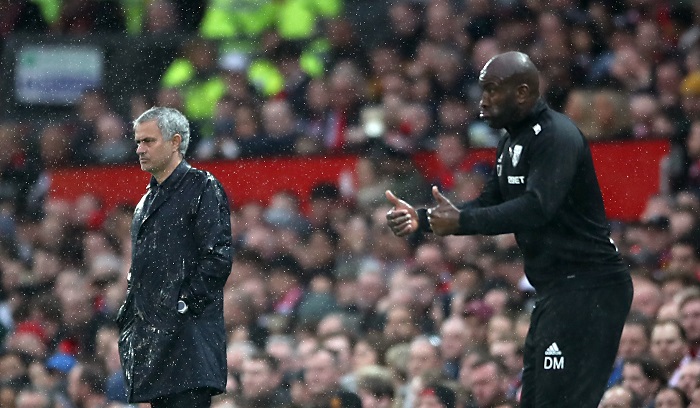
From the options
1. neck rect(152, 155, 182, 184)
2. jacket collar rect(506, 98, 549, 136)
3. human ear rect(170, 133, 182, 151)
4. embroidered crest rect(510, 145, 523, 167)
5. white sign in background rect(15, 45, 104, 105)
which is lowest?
embroidered crest rect(510, 145, 523, 167)

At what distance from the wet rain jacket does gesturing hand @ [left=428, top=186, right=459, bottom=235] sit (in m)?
1.12

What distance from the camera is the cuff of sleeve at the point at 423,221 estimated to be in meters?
6.88

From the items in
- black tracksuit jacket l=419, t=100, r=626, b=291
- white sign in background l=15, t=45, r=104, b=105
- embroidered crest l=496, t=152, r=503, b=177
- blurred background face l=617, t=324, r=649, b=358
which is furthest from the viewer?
white sign in background l=15, t=45, r=104, b=105

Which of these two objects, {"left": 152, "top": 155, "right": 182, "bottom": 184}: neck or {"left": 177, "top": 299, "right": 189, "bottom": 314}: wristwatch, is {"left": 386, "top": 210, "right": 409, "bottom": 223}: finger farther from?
{"left": 152, "top": 155, "right": 182, "bottom": 184}: neck

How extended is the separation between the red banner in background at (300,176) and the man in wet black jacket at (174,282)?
225 inches

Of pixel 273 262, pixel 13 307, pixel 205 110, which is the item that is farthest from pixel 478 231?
pixel 205 110

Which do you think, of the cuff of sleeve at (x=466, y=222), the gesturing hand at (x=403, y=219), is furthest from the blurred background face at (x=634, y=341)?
the cuff of sleeve at (x=466, y=222)

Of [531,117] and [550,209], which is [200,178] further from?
[550,209]

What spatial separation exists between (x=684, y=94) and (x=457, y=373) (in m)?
3.49

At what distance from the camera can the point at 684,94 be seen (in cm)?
1249

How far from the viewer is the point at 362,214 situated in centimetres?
1292

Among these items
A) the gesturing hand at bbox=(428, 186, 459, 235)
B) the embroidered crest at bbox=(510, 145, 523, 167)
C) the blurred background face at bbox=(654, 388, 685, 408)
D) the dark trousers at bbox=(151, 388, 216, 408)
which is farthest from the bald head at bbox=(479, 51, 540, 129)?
the blurred background face at bbox=(654, 388, 685, 408)

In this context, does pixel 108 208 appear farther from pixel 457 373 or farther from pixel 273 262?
pixel 457 373

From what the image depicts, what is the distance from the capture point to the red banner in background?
12.4 metres
